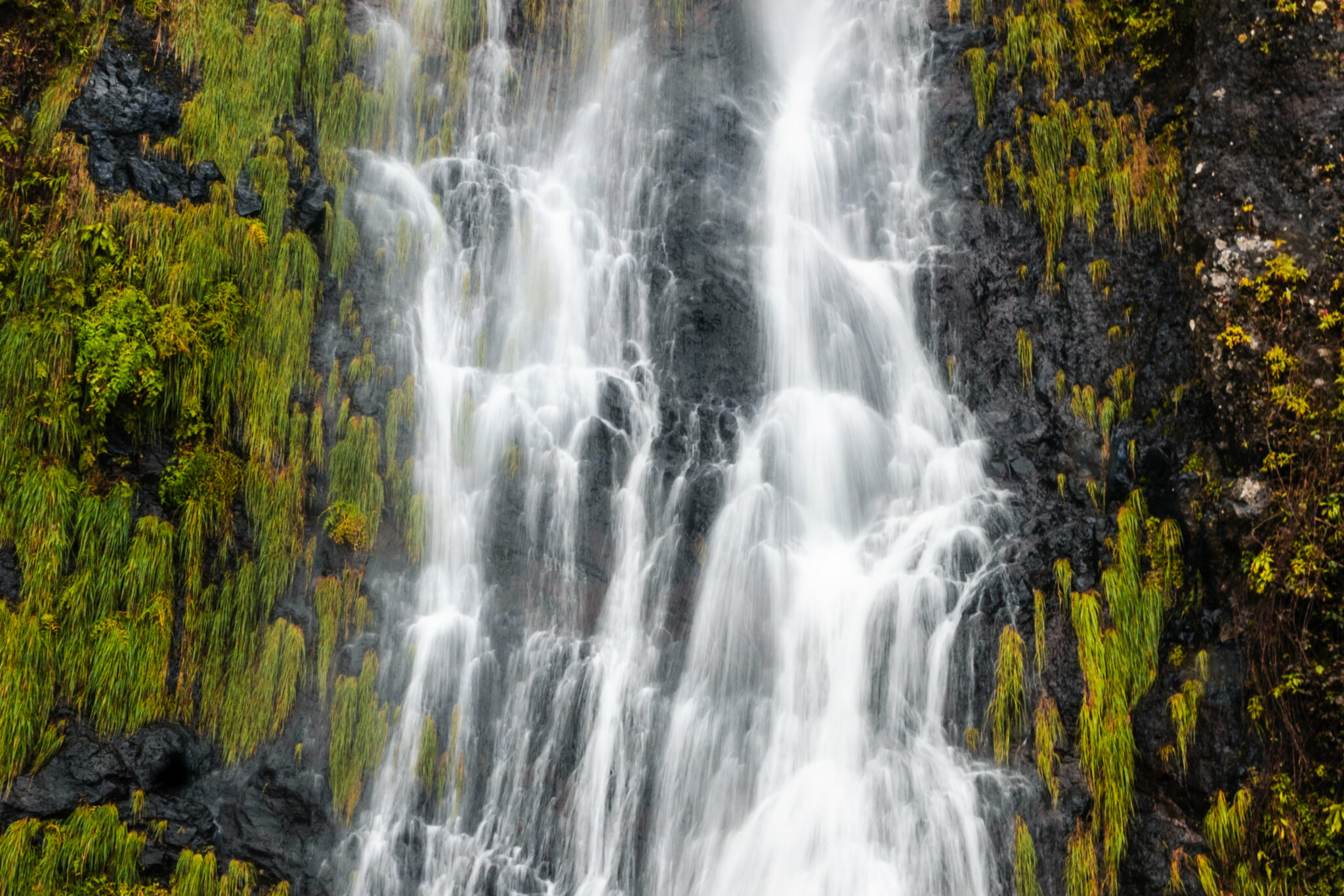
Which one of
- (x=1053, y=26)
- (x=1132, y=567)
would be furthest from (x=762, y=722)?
(x=1053, y=26)

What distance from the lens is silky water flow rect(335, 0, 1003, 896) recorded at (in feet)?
22.3

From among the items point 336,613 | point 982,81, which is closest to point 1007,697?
point 336,613

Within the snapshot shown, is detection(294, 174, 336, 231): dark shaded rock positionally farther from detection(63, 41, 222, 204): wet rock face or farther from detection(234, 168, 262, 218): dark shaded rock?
detection(63, 41, 222, 204): wet rock face

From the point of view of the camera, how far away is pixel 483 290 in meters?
9.09

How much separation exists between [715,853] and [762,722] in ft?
3.49

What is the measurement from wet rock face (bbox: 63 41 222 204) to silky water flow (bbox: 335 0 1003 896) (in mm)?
1744

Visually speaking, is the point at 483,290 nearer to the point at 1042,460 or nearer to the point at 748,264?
the point at 748,264

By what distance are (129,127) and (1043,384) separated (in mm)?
9029

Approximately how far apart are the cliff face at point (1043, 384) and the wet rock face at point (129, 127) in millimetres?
23

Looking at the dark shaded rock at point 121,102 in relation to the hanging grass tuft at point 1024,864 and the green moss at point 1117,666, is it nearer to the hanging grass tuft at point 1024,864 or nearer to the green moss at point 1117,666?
the green moss at point 1117,666

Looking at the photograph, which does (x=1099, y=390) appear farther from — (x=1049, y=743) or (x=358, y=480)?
(x=358, y=480)

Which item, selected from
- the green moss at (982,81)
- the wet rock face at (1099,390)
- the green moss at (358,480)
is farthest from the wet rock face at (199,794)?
the green moss at (982,81)

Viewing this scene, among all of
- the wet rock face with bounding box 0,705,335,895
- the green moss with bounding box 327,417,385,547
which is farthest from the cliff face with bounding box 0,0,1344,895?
the green moss with bounding box 327,417,385,547

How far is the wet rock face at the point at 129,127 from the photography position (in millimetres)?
7926
